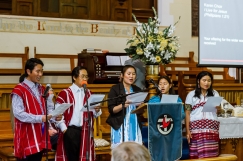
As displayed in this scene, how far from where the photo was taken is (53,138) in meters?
5.15

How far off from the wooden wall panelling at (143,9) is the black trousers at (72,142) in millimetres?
5146

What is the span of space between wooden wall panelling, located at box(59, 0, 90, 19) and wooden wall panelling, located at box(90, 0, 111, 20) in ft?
0.30

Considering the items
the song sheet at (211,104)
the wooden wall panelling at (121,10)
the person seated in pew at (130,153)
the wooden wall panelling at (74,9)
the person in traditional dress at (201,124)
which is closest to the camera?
the person seated in pew at (130,153)

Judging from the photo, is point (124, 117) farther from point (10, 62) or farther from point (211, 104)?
point (10, 62)

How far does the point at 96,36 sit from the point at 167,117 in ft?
13.8

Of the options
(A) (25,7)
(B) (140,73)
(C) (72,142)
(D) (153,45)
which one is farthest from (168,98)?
(A) (25,7)

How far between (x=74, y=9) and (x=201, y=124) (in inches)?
169

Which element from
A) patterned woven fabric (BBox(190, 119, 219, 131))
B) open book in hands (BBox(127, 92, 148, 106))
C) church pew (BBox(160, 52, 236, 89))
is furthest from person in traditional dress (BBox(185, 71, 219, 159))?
church pew (BBox(160, 52, 236, 89))

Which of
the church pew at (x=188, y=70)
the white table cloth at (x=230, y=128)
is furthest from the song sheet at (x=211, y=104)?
the church pew at (x=188, y=70)

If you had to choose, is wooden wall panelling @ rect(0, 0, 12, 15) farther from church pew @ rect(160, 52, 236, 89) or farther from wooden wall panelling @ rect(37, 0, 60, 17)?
church pew @ rect(160, 52, 236, 89)

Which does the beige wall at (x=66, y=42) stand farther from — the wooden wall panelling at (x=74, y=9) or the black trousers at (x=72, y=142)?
the black trousers at (x=72, y=142)

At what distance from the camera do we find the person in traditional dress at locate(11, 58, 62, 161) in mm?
4109

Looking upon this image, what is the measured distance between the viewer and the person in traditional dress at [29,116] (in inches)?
162

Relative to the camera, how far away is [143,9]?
9.45 m
